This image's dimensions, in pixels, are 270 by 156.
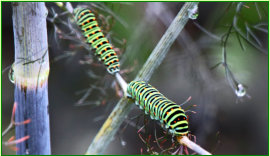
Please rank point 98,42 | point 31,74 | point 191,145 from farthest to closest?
point 98,42 < point 31,74 < point 191,145

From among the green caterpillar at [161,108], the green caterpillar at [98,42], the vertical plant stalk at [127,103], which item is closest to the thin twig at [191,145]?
the green caterpillar at [161,108]

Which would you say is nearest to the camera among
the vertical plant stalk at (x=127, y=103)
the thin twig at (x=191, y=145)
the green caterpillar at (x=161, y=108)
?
the thin twig at (x=191, y=145)

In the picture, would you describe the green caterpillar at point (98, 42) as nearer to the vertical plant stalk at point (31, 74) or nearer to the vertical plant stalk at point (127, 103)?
the vertical plant stalk at point (127, 103)

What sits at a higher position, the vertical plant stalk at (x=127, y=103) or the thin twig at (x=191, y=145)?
the vertical plant stalk at (x=127, y=103)

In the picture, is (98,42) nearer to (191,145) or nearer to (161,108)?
(161,108)

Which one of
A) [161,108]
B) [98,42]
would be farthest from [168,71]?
[161,108]
